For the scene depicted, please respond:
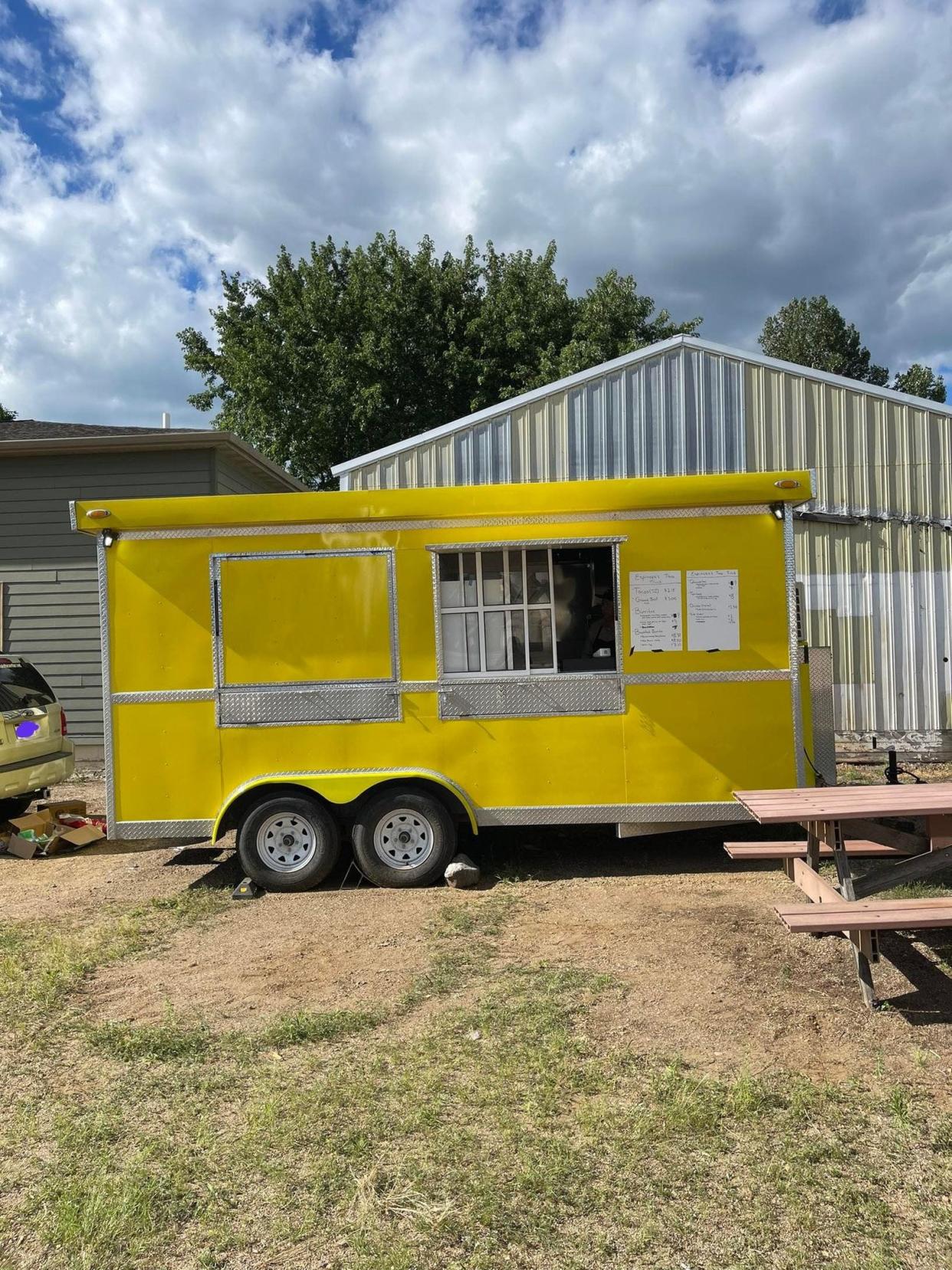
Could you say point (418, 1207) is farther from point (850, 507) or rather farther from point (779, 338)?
point (779, 338)

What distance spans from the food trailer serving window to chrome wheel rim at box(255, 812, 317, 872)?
150cm

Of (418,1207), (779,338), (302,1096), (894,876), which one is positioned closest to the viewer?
(418,1207)

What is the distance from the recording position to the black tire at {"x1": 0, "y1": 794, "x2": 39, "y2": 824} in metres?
9.08

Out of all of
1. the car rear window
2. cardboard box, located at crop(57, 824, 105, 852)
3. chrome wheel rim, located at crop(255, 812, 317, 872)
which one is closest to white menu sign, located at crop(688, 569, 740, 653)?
chrome wheel rim, located at crop(255, 812, 317, 872)

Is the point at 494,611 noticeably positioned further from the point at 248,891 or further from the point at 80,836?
the point at 80,836

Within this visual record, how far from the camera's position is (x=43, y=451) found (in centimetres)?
1158

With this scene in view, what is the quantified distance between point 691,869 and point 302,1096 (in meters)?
3.81

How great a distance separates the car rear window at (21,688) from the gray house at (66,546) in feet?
9.93

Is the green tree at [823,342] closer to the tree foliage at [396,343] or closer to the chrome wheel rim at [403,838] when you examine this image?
the tree foliage at [396,343]

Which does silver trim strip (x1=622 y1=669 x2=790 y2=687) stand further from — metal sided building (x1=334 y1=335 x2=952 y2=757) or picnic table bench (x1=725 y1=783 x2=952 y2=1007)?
metal sided building (x1=334 y1=335 x2=952 y2=757)

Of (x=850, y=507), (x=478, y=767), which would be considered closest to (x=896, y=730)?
(x=850, y=507)

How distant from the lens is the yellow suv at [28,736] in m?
7.89

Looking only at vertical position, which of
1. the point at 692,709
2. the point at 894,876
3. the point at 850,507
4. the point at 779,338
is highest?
the point at 779,338

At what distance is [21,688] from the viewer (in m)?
8.26
